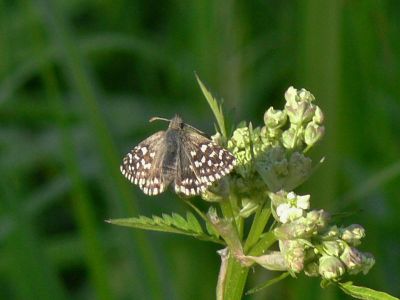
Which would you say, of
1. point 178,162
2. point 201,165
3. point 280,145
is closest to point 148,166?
point 178,162

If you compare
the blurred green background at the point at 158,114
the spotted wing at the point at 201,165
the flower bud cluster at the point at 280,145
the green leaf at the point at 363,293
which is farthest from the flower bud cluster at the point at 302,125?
the blurred green background at the point at 158,114

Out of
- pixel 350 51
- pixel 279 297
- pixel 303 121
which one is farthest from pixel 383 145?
pixel 303 121

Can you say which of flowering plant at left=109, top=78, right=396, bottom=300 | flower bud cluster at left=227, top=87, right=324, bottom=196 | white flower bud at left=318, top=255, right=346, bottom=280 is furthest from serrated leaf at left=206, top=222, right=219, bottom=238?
white flower bud at left=318, top=255, right=346, bottom=280

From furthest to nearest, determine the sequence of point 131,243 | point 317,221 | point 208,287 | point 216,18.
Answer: point 216,18, point 208,287, point 131,243, point 317,221

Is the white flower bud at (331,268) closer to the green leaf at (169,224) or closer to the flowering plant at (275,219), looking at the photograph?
the flowering plant at (275,219)

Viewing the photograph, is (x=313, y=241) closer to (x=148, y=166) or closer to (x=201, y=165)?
(x=201, y=165)

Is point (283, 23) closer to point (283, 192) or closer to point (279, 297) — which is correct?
point (279, 297)

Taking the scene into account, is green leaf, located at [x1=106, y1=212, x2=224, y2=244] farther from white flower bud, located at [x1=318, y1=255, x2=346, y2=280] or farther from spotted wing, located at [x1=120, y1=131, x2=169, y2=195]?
white flower bud, located at [x1=318, y1=255, x2=346, y2=280]
